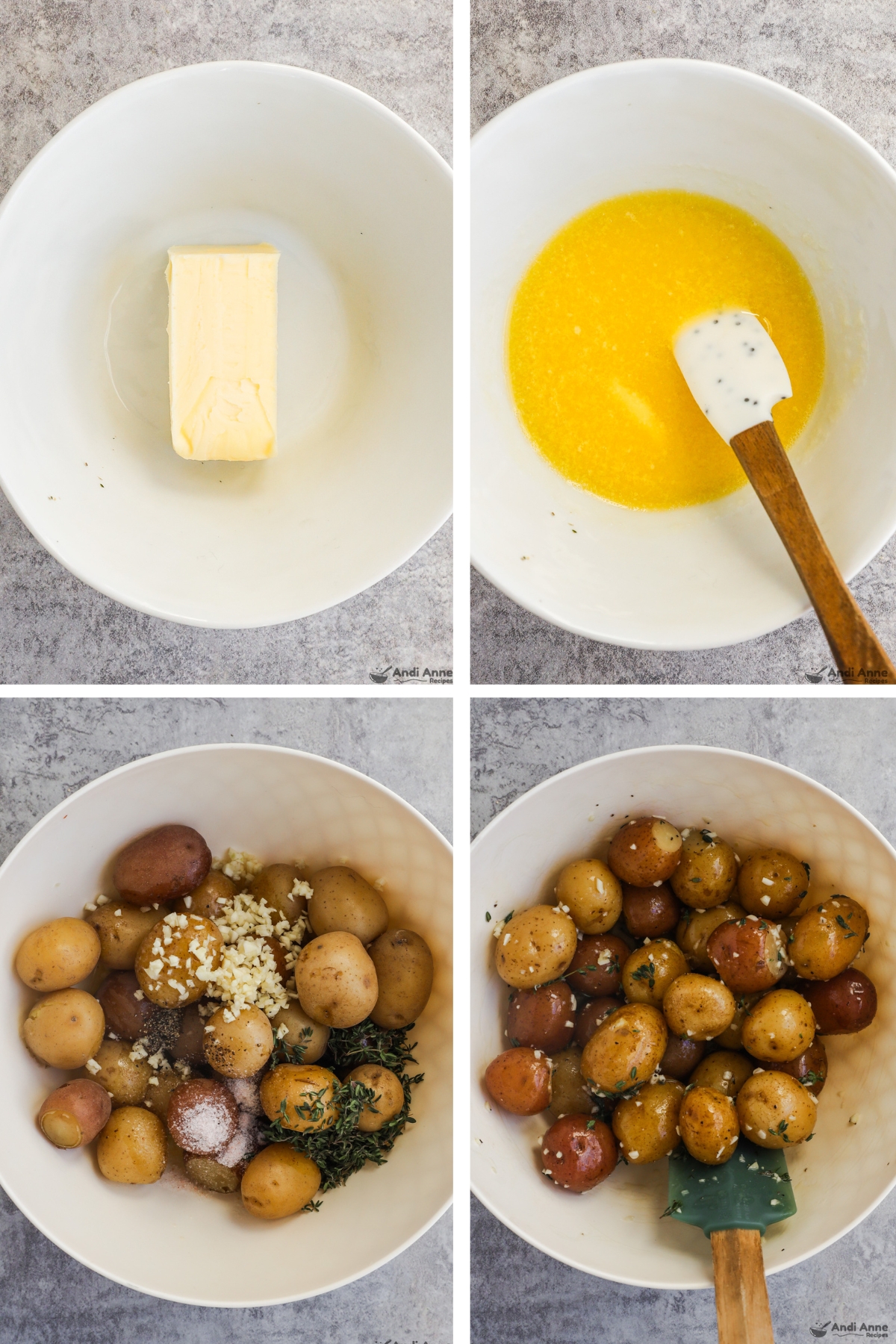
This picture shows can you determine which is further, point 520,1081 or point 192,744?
point 192,744

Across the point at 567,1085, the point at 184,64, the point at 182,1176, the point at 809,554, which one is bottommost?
the point at 182,1176

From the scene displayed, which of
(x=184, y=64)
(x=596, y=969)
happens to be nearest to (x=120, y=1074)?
(x=596, y=969)

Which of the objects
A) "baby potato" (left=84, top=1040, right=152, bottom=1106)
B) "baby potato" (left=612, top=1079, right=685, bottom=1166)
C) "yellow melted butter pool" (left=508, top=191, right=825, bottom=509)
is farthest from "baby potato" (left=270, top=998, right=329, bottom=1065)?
"yellow melted butter pool" (left=508, top=191, right=825, bottom=509)

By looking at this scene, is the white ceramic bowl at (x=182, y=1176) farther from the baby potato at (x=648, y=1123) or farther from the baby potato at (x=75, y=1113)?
the baby potato at (x=648, y=1123)

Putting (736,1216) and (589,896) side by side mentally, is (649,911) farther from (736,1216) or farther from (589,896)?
(736,1216)

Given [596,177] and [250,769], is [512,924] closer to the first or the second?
[250,769]

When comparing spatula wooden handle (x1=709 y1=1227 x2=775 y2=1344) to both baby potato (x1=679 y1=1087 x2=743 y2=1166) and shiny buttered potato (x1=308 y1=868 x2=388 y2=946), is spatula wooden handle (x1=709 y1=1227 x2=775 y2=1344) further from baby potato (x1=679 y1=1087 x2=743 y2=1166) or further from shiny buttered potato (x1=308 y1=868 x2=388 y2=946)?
shiny buttered potato (x1=308 y1=868 x2=388 y2=946)

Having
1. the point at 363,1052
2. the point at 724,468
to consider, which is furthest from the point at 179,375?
the point at 363,1052
